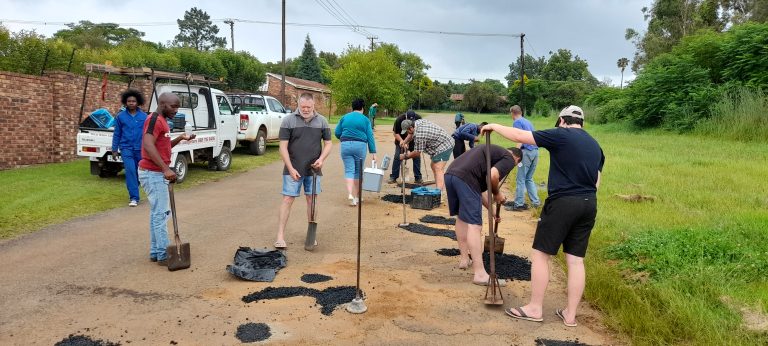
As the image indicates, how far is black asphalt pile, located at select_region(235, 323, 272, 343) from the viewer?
3.93 meters

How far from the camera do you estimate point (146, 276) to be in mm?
5273

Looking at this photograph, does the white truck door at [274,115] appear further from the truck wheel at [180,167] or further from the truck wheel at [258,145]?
the truck wheel at [180,167]

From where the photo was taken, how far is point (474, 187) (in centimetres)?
528

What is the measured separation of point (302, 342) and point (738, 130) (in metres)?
18.1

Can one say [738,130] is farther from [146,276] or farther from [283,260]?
[146,276]

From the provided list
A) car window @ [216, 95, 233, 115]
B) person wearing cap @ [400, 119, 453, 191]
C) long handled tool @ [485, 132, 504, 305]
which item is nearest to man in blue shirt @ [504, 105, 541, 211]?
person wearing cap @ [400, 119, 453, 191]

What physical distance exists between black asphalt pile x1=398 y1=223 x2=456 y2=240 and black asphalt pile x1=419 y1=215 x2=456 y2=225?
1.30ft

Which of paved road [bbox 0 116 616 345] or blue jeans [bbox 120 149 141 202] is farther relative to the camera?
blue jeans [bbox 120 149 141 202]

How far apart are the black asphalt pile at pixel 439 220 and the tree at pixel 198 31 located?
86.4 meters

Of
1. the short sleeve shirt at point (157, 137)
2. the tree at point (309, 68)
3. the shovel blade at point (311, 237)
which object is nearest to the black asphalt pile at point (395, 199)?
the shovel blade at point (311, 237)

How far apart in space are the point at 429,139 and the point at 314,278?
4.18m

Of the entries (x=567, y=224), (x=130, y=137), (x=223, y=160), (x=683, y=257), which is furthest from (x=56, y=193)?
(x=683, y=257)

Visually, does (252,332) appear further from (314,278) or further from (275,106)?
(275,106)

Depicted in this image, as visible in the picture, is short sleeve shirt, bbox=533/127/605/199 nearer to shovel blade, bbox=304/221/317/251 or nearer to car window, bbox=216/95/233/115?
shovel blade, bbox=304/221/317/251
